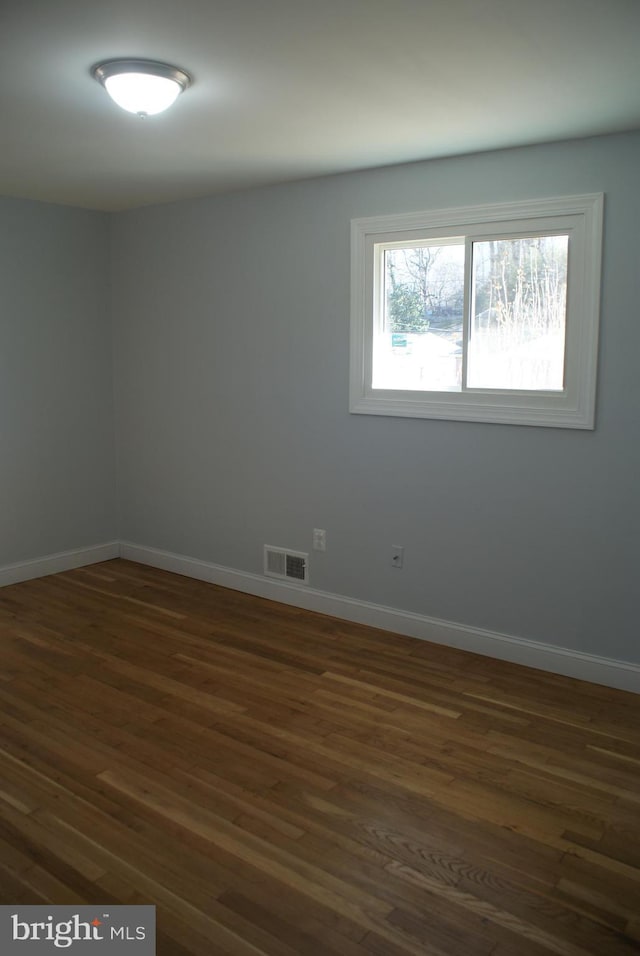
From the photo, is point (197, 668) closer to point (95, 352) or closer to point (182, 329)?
point (182, 329)

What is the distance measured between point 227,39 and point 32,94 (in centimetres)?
97

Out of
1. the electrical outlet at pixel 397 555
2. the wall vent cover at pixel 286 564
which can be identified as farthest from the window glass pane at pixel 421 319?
the wall vent cover at pixel 286 564

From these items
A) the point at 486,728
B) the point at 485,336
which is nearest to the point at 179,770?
the point at 486,728

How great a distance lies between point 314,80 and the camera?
105 inches

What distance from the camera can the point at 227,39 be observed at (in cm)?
231

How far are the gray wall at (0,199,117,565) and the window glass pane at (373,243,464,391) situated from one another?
233 cm

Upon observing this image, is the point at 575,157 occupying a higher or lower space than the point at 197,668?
higher

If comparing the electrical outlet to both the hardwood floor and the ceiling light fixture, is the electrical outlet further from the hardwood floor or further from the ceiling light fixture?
the ceiling light fixture

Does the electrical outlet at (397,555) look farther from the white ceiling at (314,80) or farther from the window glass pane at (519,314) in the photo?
the white ceiling at (314,80)

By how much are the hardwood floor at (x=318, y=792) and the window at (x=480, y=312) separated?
4.33 feet
